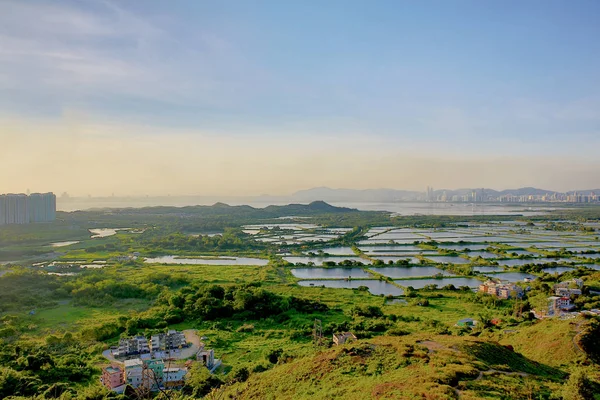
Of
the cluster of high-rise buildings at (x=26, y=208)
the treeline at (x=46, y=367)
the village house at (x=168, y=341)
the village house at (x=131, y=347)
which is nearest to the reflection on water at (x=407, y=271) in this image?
the village house at (x=168, y=341)

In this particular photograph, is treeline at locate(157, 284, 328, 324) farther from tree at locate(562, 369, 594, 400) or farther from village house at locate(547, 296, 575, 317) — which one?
tree at locate(562, 369, 594, 400)

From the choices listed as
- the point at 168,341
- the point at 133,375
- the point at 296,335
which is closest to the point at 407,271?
the point at 296,335

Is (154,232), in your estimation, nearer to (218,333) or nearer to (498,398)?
(218,333)

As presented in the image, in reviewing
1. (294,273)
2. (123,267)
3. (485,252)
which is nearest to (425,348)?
(294,273)

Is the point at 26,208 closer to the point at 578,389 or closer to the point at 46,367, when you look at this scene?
the point at 46,367

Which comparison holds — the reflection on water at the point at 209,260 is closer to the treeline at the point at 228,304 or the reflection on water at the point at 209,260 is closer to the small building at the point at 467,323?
the treeline at the point at 228,304
